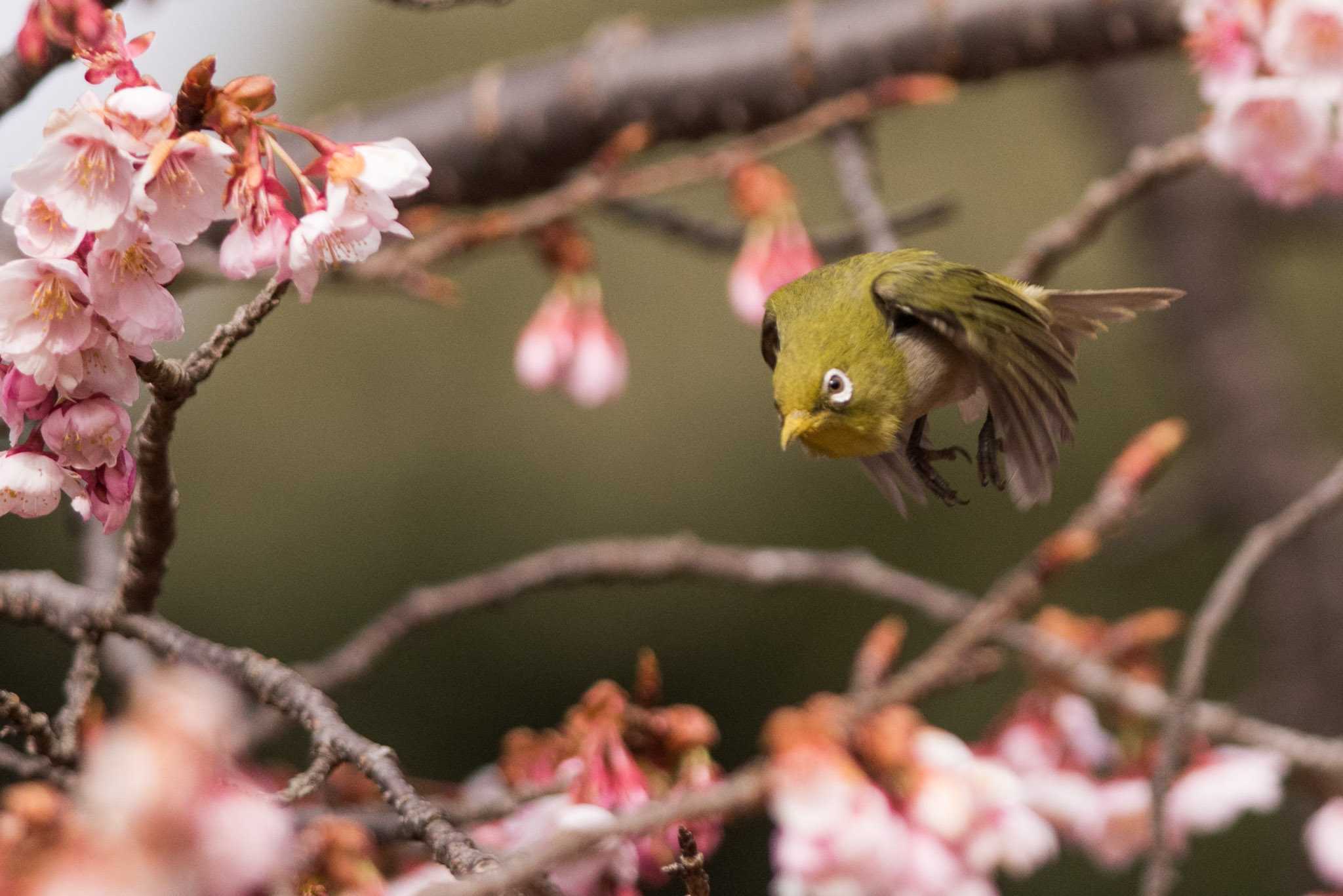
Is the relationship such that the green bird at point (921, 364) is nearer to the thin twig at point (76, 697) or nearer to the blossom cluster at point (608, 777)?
the blossom cluster at point (608, 777)

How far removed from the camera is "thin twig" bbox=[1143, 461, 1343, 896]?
0.92 meters

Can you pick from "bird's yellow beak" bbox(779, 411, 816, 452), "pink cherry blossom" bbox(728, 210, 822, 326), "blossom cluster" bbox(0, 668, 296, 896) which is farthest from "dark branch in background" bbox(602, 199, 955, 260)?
"blossom cluster" bbox(0, 668, 296, 896)

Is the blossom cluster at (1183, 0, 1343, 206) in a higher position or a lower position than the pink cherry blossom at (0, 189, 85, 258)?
higher

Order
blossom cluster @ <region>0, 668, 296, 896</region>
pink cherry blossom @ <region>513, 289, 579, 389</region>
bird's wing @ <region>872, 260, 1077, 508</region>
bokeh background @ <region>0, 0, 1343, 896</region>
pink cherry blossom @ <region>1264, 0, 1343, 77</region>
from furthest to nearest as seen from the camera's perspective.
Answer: bokeh background @ <region>0, 0, 1343, 896</region>, pink cherry blossom @ <region>513, 289, 579, 389</region>, pink cherry blossom @ <region>1264, 0, 1343, 77</region>, bird's wing @ <region>872, 260, 1077, 508</region>, blossom cluster @ <region>0, 668, 296, 896</region>

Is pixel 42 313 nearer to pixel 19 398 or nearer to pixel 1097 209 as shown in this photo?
pixel 19 398

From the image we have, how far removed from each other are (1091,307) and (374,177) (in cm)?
52

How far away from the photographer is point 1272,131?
1.31 meters

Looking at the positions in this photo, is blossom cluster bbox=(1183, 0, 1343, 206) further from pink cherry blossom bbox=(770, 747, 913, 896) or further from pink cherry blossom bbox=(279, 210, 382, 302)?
pink cherry blossom bbox=(279, 210, 382, 302)

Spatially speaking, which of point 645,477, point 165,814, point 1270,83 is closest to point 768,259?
point 1270,83

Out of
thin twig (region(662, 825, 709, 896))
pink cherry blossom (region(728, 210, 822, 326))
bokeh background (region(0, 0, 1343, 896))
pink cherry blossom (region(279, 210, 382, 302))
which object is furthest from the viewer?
bokeh background (region(0, 0, 1343, 896))

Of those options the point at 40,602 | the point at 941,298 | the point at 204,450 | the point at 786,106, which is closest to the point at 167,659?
the point at 40,602

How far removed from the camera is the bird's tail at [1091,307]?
0.89 metres

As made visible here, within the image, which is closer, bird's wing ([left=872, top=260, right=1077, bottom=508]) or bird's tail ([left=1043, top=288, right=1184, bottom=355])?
bird's wing ([left=872, top=260, right=1077, bottom=508])

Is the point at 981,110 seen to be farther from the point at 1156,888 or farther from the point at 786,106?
the point at 1156,888
